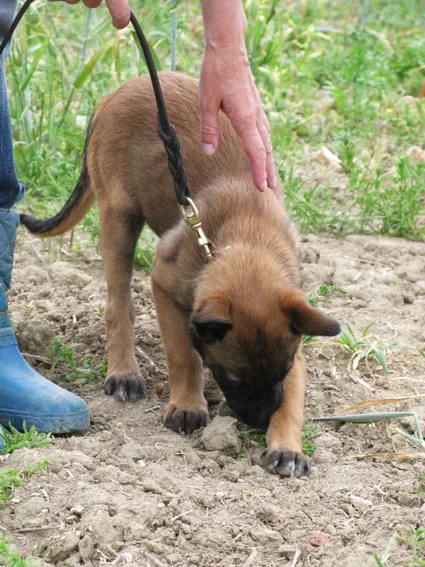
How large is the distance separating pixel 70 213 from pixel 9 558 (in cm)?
264

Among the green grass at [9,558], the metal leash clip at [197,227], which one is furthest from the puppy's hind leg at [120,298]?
the green grass at [9,558]

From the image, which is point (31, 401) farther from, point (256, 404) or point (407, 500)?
point (407, 500)

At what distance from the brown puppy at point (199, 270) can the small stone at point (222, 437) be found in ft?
0.23

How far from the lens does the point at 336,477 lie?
139 inches

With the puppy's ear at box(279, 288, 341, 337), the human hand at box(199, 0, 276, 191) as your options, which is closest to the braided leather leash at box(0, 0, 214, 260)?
the human hand at box(199, 0, 276, 191)

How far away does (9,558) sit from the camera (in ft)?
8.81

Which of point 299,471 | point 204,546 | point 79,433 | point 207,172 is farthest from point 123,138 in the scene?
point 204,546

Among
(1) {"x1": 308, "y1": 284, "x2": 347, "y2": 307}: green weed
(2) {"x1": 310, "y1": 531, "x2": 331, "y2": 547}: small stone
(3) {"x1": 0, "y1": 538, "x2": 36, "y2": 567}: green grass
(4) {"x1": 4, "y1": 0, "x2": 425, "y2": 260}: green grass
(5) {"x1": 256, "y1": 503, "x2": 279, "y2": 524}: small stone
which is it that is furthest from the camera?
(4) {"x1": 4, "y1": 0, "x2": 425, "y2": 260}: green grass

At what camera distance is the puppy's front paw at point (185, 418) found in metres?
4.01

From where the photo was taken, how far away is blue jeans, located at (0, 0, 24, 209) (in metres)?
3.81

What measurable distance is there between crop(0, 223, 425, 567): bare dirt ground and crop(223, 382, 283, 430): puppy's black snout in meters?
0.13

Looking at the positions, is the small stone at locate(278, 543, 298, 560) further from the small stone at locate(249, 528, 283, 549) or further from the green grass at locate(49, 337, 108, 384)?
the green grass at locate(49, 337, 108, 384)

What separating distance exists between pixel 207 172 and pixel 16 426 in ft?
4.82

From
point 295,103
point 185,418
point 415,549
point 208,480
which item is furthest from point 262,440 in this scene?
point 295,103
